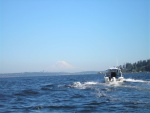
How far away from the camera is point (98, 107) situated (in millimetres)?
26656

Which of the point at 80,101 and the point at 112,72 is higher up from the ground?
the point at 112,72

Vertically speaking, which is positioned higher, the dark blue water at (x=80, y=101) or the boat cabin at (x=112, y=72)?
the boat cabin at (x=112, y=72)

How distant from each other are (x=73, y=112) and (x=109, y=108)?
3.23 meters

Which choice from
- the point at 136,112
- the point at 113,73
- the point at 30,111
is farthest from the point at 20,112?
the point at 113,73

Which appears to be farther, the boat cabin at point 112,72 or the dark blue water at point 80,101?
the boat cabin at point 112,72

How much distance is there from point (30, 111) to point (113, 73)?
5386 centimetres

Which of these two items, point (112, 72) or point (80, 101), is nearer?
point (80, 101)

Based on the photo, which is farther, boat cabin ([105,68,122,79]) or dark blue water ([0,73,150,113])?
boat cabin ([105,68,122,79])

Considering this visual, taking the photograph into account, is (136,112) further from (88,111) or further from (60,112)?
(60,112)

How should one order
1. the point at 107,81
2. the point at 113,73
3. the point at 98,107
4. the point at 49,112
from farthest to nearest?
the point at 113,73 → the point at 107,81 → the point at 98,107 → the point at 49,112

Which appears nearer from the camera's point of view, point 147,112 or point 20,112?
point 147,112

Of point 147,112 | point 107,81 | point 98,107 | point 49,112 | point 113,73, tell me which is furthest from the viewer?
point 113,73

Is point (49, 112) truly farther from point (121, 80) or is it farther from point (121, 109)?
point (121, 80)

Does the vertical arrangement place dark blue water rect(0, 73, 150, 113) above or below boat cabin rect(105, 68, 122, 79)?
below
